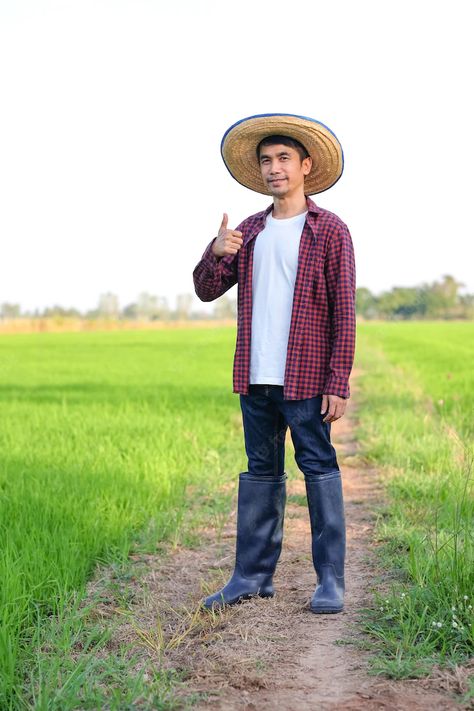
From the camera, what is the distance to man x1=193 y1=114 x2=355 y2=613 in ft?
11.5

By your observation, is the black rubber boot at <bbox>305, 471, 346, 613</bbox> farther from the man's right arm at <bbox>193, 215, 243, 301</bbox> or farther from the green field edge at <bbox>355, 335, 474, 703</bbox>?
the man's right arm at <bbox>193, 215, 243, 301</bbox>

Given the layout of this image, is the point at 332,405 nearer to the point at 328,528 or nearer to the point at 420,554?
the point at 328,528

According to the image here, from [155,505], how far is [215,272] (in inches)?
81.6

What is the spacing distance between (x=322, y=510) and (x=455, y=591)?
0.66 meters

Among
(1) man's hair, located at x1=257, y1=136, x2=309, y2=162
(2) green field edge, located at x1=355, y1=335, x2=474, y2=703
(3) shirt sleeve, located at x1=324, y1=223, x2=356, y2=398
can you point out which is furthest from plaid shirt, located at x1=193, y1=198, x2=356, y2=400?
A: (2) green field edge, located at x1=355, y1=335, x2=474, y2=703

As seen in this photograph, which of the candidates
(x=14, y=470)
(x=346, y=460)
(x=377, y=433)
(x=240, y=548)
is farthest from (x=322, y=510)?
(x=377, y=433)

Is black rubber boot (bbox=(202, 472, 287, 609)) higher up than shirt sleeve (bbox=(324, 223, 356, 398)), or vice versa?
shirt sleeve (bbox=(324, 223, 356, 398))

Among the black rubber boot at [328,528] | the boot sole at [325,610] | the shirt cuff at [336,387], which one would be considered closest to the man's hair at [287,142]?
the shirt cuff at [336,387]

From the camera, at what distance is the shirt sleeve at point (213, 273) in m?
3.70

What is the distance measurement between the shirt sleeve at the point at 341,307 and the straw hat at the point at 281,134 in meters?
0.36

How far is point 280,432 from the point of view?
3.77 meters

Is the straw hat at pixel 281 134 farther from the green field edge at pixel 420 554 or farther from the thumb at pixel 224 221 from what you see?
the green field edge at pixel 420 554

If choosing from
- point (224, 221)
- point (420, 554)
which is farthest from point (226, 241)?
point (420, 554)

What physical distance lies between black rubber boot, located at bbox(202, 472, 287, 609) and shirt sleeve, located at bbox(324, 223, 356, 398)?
1.94 feet
